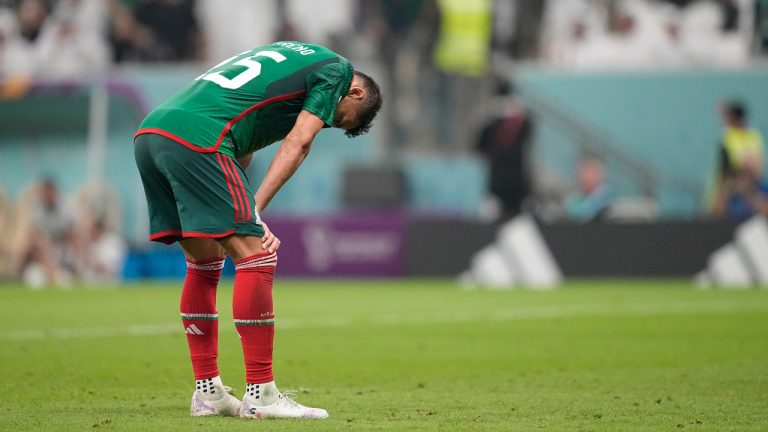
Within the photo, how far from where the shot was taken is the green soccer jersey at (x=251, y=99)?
6918mm

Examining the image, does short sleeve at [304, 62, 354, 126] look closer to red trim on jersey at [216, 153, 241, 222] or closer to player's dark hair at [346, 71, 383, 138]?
player's dark hair at [346, 71, 383, 138]

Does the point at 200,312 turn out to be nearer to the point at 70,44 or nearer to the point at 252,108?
the point at 252,108

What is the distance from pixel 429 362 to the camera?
33.1 ft

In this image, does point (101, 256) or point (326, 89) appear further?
point (101, 256)

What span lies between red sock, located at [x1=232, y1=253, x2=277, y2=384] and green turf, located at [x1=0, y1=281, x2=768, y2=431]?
0.90ft

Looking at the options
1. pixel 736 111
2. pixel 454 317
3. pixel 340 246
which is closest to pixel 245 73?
pixel 454 317

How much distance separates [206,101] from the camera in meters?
6.96

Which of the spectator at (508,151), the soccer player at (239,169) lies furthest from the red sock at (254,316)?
the spectator at (508,151)

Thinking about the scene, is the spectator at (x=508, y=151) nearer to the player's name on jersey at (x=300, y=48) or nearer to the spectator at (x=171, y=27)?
the spectator at (x=171, y=27)

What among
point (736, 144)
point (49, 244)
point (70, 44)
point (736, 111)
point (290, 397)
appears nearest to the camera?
point (290, 397)

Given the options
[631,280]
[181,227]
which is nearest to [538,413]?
[181,227]

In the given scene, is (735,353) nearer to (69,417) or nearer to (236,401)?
(236,401)

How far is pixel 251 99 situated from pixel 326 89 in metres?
0.39

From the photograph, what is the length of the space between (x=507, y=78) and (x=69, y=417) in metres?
18.0
